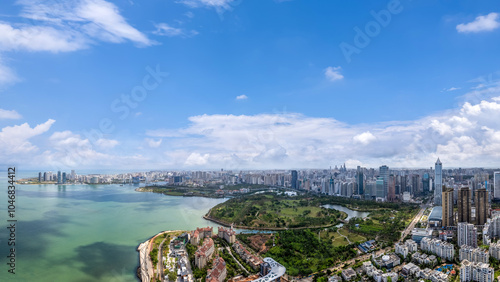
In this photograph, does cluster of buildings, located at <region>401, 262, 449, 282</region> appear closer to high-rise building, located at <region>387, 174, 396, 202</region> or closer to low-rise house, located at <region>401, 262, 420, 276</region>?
low-rise house, located at <region>401, 262, 420, 276</region>

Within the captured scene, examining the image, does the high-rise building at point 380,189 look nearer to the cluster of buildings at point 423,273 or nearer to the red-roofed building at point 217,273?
the cluster of buildings at point 423,273

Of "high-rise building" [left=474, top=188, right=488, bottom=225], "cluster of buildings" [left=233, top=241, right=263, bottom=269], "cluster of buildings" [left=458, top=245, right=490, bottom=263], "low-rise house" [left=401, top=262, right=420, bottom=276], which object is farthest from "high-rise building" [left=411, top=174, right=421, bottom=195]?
"cluster of buildings" [left=233, top=241, right=263, bottom=269]

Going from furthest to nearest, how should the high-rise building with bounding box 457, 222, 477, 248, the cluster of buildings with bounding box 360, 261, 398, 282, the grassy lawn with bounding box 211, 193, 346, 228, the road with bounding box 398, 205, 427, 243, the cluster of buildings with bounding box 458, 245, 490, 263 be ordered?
1. the grassy lawn with bounding box 211, 193, 346, 228
2. the road with bounding box 398, 205, 427, 243
3. the high-rise building with bounding box 457, 222, 477, 248
4. the cluster of buildings with bounding box 458, 245, 490, 263
5. the cluster of buildings with bounding box 360, 261, 398, 282

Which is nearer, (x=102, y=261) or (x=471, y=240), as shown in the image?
(x=102, y=261)

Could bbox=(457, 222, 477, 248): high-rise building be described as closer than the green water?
No

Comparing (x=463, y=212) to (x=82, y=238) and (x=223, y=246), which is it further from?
(x=82, y=238)

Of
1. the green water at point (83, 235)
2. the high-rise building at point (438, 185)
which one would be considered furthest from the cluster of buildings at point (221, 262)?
the high-rise building at point (438, 185)

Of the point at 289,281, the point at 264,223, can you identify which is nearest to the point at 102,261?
the point at 289,281
